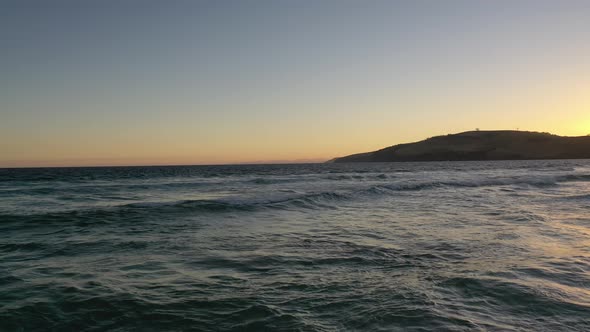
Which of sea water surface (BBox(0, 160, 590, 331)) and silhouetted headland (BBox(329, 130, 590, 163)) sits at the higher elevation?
silhouetted headland (BBox(329, 130, 590, 163))

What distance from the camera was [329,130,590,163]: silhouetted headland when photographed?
518ft

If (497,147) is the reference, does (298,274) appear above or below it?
below

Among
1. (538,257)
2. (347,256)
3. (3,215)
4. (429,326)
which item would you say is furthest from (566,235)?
(3,215)

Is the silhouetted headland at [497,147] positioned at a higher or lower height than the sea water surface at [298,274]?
higher

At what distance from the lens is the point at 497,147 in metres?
167

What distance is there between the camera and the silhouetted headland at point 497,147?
518 feet

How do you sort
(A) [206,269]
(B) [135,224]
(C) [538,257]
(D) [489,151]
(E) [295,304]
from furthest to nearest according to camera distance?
(D) [489,151] < (B) [135,224] < (C) [538,257] < (A) [206,269] < (E) [295,304]

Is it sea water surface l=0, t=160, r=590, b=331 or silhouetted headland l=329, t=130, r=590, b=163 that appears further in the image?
silhouetted headland l=329, t=130, r=590, b=163

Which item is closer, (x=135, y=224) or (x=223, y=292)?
(x=223, y=292)

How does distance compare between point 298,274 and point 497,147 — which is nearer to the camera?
point 298,274

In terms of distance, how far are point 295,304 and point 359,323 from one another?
3.40 feet

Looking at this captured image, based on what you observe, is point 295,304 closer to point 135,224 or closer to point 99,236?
point 99,236

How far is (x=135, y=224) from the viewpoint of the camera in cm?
1399

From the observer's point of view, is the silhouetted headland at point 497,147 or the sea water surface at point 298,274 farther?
the silhouetted headland at point 497,147
